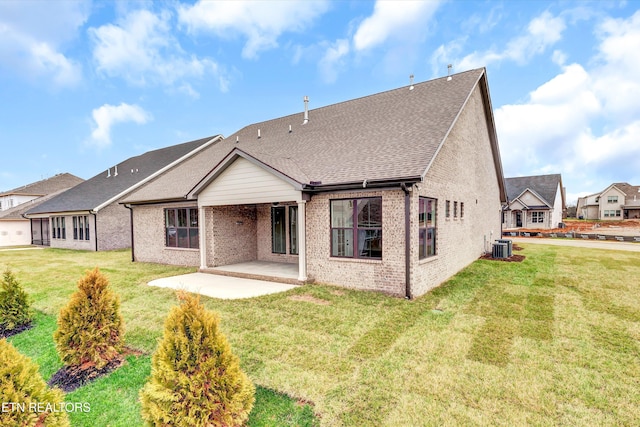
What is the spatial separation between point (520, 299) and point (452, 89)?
26.5 feet

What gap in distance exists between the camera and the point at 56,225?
24.1 meters

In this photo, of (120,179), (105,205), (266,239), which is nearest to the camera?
(266,239)

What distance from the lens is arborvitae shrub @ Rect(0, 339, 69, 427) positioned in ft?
9.15

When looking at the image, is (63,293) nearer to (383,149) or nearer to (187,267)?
(187,267)

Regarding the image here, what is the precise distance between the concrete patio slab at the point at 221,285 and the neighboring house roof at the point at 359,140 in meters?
3.24

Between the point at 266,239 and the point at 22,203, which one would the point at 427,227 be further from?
the point at 22,203

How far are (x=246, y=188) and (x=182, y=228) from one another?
208 inches

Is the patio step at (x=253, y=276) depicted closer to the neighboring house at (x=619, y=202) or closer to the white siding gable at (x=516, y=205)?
the white siding gable at (x=516, y=205)

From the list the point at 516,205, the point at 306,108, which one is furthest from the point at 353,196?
the point at 516,205

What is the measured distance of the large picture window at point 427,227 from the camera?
8.52m

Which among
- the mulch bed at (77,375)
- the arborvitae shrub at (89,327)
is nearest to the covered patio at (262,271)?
the arborvitae shrub at (89,327)

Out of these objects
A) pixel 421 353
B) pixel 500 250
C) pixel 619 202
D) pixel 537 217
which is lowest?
pixel 421 353

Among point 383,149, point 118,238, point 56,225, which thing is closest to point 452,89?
point 383,149

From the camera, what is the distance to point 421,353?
16.0ft
